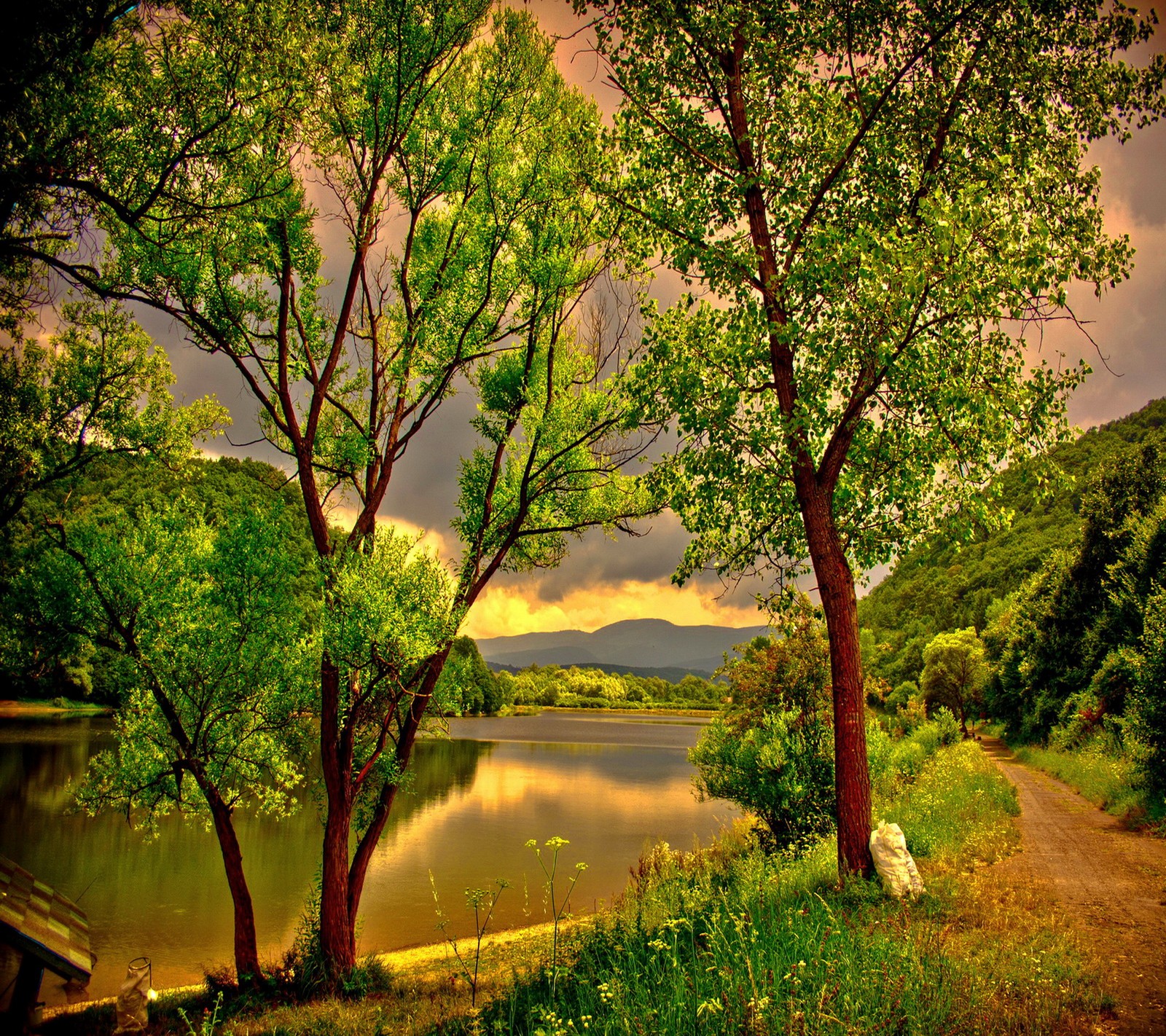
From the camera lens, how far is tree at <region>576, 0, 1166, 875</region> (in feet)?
22.9

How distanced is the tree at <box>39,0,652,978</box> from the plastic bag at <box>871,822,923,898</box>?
262 inches

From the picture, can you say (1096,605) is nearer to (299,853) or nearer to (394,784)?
(394,784)

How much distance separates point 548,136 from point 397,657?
9.64 meters

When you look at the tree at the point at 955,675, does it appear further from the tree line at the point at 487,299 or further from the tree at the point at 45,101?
the tree at the point at 45,101

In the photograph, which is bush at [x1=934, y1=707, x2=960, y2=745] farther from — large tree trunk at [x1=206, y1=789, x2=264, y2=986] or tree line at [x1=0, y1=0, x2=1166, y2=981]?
large tree trunk at [x1=206, y1=789, x2=264, y2=986]

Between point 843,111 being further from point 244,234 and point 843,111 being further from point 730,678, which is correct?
point 730,678

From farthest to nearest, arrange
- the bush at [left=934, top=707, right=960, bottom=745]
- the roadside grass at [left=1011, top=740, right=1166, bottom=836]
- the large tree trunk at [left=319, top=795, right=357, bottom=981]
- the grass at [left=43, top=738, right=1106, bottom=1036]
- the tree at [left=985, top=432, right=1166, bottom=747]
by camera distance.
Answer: the bush at [left=934, top=707, right=960, bottom=745] → the tree at [left=985, top=432, right=1166, bottom=747] → the roadside grass at [left=1011, top=740, right=1166, bottom=836] → the large tree trunk at [left=319, top=795, right=357, bottom=981] → the grass at [left=43, top=738, right=1106, bottom=1036]

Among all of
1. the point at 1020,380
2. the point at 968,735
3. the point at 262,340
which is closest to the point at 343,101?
the point at 262,340

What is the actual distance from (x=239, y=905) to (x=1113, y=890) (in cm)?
1211

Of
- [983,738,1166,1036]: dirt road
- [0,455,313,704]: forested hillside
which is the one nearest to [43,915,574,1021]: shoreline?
[0,455,313,704]: forested hillside

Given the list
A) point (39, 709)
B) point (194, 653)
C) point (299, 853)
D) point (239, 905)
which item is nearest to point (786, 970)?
point (239, 905)

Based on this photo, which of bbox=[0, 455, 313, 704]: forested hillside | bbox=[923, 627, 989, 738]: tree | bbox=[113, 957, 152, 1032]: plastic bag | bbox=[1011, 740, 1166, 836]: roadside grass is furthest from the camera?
bbox=[923, 627, 989, 738]: tree

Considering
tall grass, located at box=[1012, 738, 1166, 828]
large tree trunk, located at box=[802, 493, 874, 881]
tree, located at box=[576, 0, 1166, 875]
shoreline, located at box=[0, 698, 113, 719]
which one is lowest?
shoreline, located at box=[0, 698, 113, 719]

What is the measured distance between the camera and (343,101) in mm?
11266
